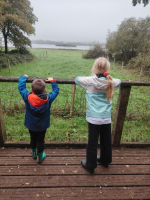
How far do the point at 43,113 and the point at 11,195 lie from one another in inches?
42.7

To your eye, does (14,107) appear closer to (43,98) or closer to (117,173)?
(43,98)

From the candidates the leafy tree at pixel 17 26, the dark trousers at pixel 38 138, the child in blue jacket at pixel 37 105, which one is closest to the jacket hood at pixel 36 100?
the child in blue jacket at pixel 37 105

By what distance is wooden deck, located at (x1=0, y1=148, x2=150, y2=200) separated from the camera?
1.97 meters

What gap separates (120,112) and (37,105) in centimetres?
146

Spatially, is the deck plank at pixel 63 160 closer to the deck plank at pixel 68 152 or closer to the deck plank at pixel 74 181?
the deck plank at pixel 68 152

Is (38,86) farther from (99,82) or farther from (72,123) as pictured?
(72,123)

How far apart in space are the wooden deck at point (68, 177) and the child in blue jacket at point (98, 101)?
0.86 ft

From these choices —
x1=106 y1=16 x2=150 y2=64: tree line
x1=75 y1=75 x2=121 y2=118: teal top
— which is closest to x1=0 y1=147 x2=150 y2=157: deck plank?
x1=75 y1=75 x2=121 y2=118: teal top

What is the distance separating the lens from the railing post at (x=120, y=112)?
254 cm

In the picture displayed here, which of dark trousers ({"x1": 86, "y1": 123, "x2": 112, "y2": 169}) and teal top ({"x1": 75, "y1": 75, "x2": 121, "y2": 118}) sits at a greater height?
teal top ({"x1": 75, "y1": 75, "x2": 121, "y2": 118})

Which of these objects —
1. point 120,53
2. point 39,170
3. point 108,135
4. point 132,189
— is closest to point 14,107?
point 39,170

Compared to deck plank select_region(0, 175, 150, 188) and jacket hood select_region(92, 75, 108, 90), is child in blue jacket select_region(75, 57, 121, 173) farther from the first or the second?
deck plank select_region(0, 175, 150, 188)

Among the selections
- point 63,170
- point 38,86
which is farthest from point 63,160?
point 38,86

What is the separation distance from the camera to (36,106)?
6.66ft
